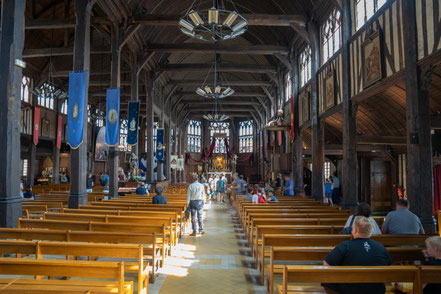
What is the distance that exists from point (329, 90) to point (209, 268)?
26.7 ft

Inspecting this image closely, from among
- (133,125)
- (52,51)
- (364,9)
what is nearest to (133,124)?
(133,125)

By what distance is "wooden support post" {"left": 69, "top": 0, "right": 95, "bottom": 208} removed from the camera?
9180 mm

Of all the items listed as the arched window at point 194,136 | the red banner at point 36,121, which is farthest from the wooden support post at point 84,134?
the arched window at point 194,136

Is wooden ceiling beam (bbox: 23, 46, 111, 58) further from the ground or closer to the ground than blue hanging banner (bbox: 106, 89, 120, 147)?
further from the ground

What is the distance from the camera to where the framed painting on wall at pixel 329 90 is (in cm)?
1066

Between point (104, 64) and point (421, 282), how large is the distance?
23.3m

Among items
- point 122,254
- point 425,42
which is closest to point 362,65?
point 425,42

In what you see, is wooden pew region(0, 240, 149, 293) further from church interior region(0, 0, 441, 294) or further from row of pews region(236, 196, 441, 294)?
row of pews region(236, 196, 441, 294)

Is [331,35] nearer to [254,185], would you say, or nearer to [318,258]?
[254,185]

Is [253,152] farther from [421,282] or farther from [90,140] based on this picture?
[421,282]

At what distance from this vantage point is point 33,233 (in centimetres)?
426

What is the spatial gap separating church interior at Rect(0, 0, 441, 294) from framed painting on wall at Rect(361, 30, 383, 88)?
0.05 m

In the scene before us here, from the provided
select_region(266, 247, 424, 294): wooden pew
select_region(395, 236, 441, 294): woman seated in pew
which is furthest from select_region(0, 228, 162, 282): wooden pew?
select_region(395, 236, 441, 294): woman seated in pew

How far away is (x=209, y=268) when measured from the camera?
5102 millimetres
